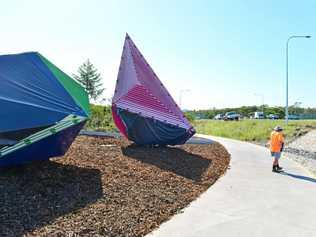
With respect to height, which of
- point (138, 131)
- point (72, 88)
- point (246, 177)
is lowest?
point (246, 177)

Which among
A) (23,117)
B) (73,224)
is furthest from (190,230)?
(23,117)

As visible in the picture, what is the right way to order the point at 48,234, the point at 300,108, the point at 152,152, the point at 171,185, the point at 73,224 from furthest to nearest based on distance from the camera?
the point at 300,108, the point at 152,152, the point at 171,185, the point at 73,224, the point at 48,234

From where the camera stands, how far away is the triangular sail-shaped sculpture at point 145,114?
12125 millimetres

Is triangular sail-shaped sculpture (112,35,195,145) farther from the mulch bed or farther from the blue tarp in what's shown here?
the blue tarp

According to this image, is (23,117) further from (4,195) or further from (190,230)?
(190,230)

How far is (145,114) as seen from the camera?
474 inches

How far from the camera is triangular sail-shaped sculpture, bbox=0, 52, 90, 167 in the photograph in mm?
6527

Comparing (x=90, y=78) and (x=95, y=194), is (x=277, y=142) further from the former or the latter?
(x=90, y=78)

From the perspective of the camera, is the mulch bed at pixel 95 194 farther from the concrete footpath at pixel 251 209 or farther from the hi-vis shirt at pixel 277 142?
the hi-vis shirt at pixel 277 142

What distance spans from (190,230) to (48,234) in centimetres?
196

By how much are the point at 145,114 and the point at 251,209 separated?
631cm

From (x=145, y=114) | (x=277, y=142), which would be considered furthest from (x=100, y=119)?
(x=277, y=142)

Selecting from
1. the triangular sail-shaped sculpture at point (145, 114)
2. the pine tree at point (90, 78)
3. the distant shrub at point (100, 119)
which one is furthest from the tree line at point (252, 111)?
the triangular sail-shaped sculpture at point (145, 114)

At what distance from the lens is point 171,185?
7.65 m
